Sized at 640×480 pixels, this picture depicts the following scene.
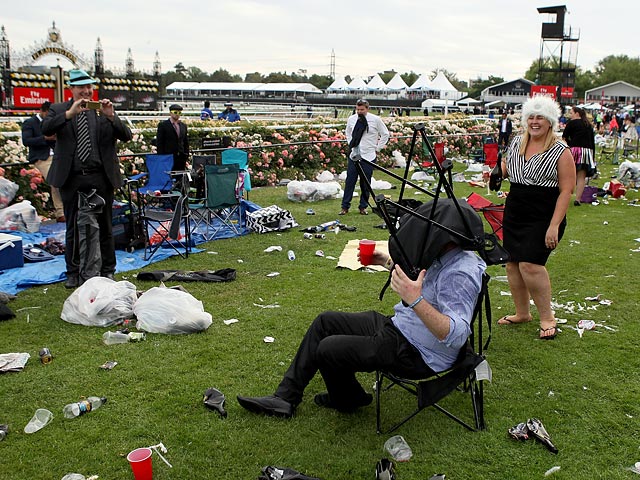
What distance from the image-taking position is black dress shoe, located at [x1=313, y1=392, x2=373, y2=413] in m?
3.53

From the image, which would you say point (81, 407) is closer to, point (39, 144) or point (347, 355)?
point (347, 355)

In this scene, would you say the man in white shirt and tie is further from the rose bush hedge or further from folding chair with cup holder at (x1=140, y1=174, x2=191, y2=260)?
folding chair with cup holder at (x1=140, y1=174, x2=191, y2=260)

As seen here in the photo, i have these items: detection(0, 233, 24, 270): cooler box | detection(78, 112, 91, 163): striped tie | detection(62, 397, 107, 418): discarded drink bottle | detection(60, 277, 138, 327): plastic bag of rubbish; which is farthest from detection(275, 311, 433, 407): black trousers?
detection(0, 233, 24, 270): cooler box

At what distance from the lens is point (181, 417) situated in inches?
138

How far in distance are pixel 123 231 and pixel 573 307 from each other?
17.5 ft

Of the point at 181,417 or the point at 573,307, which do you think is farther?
the point at 573,307

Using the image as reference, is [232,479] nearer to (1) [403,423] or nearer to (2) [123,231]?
(1) [403,423]

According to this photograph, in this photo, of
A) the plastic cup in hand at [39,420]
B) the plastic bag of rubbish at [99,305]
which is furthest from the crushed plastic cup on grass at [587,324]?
the plastic cup in hand at [39,420]

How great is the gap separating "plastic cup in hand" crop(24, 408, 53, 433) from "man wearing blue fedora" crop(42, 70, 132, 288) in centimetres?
268

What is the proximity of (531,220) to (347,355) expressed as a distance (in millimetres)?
2285

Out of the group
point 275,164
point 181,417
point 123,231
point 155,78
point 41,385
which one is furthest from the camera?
point 155,78

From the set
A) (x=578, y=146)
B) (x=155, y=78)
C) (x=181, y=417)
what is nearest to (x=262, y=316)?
(x=181, y=417)

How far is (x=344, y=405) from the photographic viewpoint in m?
3.52

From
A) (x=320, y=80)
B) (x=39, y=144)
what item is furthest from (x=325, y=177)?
(x=320, y=80)
